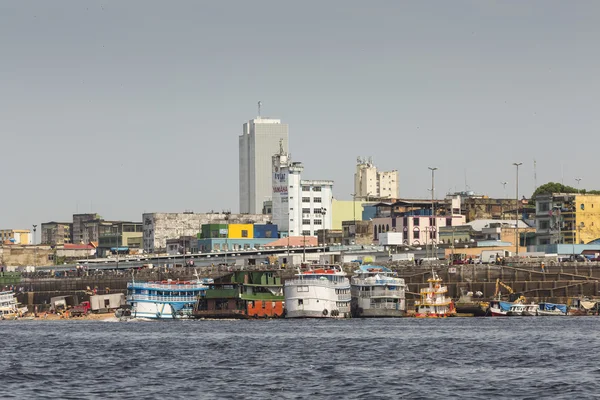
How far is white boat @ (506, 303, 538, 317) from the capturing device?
143 metres

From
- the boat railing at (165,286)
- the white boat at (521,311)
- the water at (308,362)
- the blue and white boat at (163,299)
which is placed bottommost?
the water at (308,362)

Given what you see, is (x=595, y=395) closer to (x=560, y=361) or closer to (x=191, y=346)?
(x=560, y=361)

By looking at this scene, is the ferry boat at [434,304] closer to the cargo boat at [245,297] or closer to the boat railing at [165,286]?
the cargo boat at [245,297]

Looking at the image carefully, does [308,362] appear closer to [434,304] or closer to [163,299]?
[434,304]

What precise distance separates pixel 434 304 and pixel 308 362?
70460 mm

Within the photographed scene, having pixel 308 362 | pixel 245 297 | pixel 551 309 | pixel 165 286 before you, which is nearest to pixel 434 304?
pixel 551 309

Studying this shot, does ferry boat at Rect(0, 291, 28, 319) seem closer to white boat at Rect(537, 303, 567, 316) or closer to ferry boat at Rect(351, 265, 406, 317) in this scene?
ferry boat at Rect(351, 265, 406, 317)

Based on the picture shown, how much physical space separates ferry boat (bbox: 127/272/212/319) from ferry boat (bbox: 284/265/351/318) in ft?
46.5

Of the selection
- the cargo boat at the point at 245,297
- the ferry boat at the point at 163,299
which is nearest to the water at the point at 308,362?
the cargo boat at the point at 245,297

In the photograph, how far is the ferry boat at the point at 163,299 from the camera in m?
145

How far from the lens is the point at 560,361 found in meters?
74.4

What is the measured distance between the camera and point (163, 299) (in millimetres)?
146875

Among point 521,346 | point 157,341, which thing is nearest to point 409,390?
point 521,346

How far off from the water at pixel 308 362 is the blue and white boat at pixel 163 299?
27.6m
